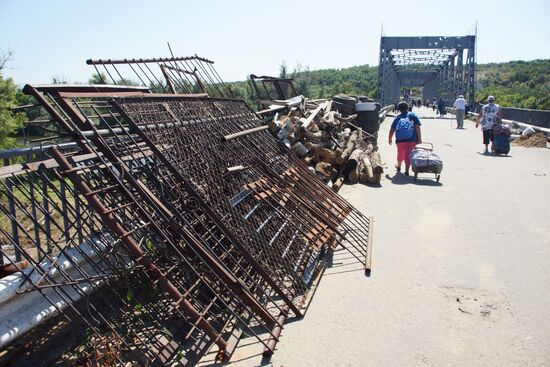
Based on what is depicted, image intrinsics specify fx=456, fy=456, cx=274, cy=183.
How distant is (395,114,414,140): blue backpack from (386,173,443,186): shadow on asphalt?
97 cm

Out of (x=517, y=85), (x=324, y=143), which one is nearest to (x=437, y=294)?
(x=324, y=143)

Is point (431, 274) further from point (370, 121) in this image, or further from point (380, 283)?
point (370, 121)

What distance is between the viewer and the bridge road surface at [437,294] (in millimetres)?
3805

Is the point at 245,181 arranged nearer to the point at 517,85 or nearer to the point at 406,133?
the point at 406,133

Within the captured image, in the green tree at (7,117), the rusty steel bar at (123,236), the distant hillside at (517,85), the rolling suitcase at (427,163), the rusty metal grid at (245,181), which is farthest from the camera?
the distant hillside at (517,85)

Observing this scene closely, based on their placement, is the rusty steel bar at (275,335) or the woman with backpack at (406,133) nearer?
the rusty steel bar at (275,335)

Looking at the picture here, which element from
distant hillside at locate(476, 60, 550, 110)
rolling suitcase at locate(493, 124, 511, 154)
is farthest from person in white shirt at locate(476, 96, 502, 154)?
distant hillside at locate(476, 60, 550, 110)

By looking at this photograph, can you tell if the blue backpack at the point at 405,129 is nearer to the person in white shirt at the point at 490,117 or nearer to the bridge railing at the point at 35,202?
the person in white shirt at the point at 490,117

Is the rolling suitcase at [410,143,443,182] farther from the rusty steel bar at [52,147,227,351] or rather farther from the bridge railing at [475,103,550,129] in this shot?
the bridge railing at [475,103,550,129]

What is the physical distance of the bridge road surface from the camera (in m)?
3.80

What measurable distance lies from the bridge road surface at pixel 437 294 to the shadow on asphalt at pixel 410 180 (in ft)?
4.83

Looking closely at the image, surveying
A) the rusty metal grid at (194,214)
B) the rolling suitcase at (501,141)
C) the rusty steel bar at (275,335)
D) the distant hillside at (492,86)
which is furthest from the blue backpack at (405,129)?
the distant hillside at (492,86)

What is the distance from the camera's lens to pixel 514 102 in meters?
46.2

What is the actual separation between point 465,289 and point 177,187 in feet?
10.8
